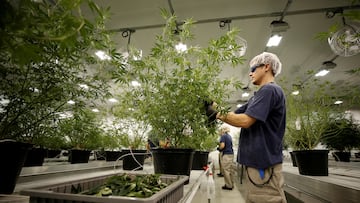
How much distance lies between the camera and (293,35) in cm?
488

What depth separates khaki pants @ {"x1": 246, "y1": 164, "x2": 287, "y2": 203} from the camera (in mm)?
1187

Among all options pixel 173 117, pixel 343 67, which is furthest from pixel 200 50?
pixel 343 67

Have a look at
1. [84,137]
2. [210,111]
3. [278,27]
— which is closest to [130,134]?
[84,137]

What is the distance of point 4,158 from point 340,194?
234 centimetres

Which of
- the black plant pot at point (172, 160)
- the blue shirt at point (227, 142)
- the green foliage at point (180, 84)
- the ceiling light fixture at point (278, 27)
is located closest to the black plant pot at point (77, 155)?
the green foliage at point (180, 84)

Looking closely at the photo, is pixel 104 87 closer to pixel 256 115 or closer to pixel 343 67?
pixel 256 115

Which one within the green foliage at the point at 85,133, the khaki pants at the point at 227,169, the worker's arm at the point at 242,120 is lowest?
Answer: the khaki pants at the point at 227,169

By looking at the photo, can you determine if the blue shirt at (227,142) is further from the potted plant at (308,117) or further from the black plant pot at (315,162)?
the black plant pot at (315,162)

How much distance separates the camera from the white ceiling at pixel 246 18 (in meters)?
3.80

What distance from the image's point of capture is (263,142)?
1218mm

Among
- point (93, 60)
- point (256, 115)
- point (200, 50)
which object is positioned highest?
point (200, 50)

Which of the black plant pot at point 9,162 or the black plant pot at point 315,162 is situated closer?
the black plant pot at point 9,162

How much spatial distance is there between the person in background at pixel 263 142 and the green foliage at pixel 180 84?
0.59ft

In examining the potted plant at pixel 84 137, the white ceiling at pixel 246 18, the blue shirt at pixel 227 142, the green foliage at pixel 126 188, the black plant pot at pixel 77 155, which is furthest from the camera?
the blue shirt at pixel 227 142
